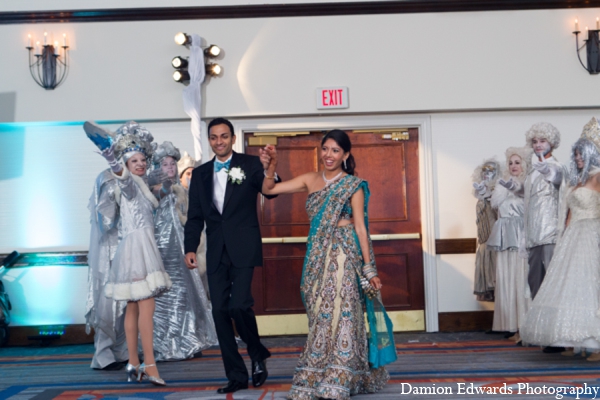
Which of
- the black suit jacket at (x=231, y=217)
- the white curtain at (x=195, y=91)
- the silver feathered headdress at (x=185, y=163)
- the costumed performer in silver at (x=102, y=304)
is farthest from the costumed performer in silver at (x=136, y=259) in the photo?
the white curtain at (x=195, y=91)

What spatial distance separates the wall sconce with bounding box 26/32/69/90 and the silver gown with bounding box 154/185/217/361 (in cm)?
201

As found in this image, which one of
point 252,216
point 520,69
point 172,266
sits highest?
point 520,69

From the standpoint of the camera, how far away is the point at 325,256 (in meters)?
4.11

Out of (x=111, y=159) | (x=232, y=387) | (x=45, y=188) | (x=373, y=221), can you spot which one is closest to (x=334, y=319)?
(x=232, y=387)

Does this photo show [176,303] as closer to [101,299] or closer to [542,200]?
[101,299]

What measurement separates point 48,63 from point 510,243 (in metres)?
4.85

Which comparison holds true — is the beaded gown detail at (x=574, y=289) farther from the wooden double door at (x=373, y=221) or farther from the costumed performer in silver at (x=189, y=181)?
the costumed performer in silver at (x=189, y=181)

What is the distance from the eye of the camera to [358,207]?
414 centimetres

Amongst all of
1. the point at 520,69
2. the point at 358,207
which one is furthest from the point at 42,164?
the point at 520,69

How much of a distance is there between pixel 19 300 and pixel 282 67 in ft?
11.6

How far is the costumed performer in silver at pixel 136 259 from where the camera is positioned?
177 inches

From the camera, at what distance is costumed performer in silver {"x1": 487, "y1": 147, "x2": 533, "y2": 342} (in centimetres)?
650

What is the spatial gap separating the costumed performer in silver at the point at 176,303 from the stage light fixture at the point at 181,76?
1.38 metres

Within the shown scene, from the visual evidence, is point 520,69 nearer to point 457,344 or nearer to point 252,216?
point 457,344
